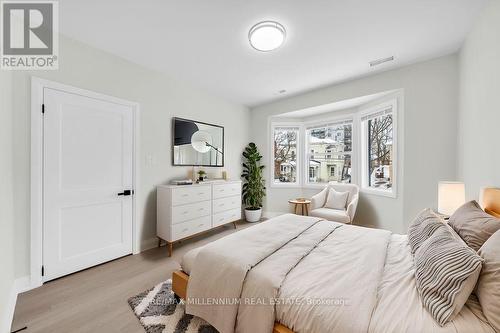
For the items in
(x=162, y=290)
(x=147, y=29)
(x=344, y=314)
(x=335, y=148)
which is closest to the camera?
(x=344, y=314)

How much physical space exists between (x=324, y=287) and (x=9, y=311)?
2400 millimetres

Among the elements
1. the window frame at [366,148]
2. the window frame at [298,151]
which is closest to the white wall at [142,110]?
the window frame at [298,151]

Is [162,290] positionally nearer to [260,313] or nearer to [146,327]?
[146,327]

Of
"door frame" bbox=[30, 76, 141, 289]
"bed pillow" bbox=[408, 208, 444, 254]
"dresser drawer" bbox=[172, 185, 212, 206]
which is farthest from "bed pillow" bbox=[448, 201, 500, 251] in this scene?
"door frame" bbox=[30, 76, 141, 289]

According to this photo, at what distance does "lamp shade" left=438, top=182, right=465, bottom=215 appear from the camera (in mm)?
2125

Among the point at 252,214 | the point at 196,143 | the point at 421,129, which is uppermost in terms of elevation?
the point at 421,129

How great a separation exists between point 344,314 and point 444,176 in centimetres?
287

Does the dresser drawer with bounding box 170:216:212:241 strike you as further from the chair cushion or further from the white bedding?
the chair cushion

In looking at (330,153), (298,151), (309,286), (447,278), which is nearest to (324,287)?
(309,286)

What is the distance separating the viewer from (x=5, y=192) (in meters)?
1.58

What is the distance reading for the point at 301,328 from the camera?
1030 mm

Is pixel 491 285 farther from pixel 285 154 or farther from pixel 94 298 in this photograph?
pixel 285 154

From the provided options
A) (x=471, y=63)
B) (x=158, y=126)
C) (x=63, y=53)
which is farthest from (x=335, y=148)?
(x=63, y=53)

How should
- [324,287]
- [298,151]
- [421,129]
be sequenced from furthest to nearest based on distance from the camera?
[298,151], [421,129], [324,287]
